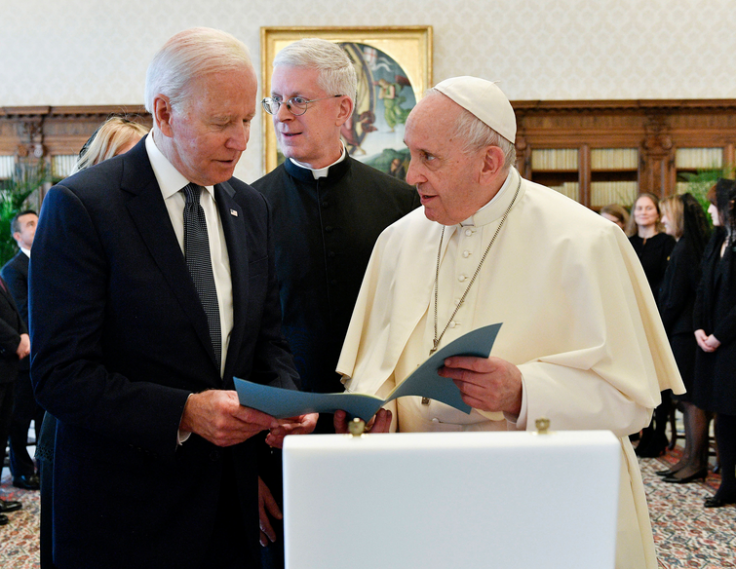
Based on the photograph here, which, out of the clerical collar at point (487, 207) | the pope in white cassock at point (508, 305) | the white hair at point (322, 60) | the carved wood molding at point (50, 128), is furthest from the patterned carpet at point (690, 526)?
the carved wood molding at point (50, 128)

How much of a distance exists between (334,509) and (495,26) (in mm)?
8792

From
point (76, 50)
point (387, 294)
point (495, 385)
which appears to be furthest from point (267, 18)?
point (495, 385)

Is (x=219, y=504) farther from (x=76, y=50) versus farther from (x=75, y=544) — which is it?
(x=76, y=50)

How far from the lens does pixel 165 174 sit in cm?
168

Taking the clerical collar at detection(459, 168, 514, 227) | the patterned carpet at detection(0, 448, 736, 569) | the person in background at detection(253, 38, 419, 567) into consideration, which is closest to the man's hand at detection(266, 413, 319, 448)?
the person in background at detection(253, 38, 419, 567)

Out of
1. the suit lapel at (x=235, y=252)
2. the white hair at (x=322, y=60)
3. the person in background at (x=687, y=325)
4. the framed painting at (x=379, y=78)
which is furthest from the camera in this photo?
the framed painting at (x=379, y=78)

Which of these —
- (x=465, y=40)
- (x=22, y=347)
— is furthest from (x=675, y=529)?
(x=465, y=40)

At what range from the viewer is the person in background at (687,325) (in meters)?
5.38

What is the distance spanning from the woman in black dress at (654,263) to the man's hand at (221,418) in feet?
17.1

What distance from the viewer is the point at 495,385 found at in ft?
5.01

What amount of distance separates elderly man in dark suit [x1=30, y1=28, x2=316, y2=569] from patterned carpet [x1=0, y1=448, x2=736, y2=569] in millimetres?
2986

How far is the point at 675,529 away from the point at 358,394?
13.0 ft

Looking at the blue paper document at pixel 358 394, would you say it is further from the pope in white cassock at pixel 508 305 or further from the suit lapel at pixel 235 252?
the suit lapel at pixel 235 252

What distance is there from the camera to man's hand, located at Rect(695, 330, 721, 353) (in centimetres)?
479
